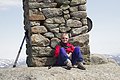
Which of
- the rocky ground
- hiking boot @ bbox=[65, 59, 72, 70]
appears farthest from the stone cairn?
the rocky ground

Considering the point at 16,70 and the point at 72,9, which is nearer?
the point at 16,70

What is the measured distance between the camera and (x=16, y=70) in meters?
11.4

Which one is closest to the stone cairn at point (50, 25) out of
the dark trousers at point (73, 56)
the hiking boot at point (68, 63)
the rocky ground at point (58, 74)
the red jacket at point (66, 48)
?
the red jacket at point (66, 48)

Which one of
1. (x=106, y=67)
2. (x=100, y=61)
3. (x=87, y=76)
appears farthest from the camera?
(x=100, y=61)

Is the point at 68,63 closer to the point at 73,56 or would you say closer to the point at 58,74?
the point at 73,56

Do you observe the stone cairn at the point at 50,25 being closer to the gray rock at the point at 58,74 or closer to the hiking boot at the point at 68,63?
the hiking boot at the point at 68,63

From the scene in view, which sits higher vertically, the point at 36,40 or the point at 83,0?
the point at 83,0

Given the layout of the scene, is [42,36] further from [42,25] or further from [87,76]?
[87,76]

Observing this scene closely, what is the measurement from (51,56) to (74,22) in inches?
59.0

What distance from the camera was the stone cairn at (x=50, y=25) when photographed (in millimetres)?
12578

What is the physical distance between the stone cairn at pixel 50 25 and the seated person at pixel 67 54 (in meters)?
0.41

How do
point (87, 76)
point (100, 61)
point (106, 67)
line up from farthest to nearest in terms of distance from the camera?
point (100, 61) < point (106, 67) < point (87, 76)

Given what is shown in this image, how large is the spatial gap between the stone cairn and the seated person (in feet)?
→ 1.35

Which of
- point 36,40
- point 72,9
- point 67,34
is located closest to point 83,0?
point 72,9
